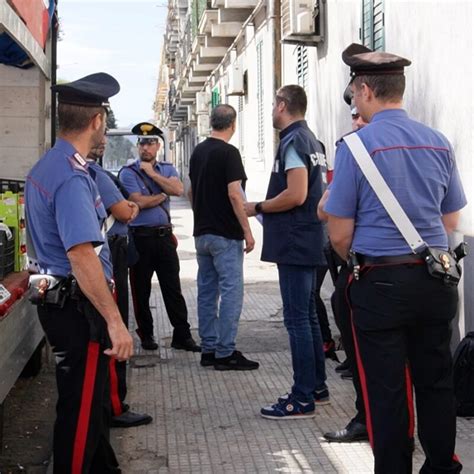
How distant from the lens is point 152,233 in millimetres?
7492

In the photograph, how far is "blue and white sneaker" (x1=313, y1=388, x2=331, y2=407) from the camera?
587 cm

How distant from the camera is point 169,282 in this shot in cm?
773

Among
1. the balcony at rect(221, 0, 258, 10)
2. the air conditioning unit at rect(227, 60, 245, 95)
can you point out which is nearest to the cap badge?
the balcony at rect(221, 0, 258, 10)

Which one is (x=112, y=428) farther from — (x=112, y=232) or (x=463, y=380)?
(x=463, y=380)

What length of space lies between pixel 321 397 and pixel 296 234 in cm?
113

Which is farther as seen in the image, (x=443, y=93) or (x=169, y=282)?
(x=169, y=282)

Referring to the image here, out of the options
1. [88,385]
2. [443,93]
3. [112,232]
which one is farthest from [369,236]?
[443,93]

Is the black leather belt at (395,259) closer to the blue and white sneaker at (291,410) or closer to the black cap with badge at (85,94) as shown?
the black cap with badge at (85,94)

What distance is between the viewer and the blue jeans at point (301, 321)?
216 inches

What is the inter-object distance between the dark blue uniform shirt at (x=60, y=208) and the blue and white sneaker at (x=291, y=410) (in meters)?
2.17

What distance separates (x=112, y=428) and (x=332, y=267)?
1.66 metres

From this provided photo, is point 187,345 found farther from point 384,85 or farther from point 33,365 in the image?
point 384,85

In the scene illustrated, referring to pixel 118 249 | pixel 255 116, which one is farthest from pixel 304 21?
pixel 255 116

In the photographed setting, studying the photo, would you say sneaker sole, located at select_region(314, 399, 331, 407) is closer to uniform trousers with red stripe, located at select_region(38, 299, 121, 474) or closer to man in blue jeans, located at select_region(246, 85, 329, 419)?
man in blue jeans, located at select_region(246, 85, 329, 419)
